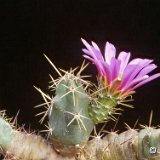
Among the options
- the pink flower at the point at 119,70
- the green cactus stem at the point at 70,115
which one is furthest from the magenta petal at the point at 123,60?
the green cactus stem at the point at 70,115

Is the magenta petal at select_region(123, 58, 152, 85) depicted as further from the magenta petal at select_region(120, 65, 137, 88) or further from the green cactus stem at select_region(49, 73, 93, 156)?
the green cactus stem at select_region(49, 73, 93, 156)

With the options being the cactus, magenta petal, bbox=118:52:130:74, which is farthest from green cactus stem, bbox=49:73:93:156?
magenta petal, bbox=118:52:130:74

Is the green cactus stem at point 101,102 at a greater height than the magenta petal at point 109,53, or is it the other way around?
the magenta petal at point 109,53

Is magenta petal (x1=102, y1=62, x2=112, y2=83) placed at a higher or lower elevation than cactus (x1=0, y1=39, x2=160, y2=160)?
higher

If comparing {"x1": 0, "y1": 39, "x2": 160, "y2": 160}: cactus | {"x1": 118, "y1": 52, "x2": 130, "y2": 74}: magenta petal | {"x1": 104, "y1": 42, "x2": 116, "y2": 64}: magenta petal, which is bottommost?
{"x1": 0, "y1": 39, "x2": 160, "y2": 160}: cactus

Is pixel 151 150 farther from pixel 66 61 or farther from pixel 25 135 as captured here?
pixel 66 61

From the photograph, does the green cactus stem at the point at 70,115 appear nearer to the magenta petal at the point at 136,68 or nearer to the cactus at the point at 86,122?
the cactus at the point at 86,122

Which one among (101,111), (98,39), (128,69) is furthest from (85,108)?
(98,39)

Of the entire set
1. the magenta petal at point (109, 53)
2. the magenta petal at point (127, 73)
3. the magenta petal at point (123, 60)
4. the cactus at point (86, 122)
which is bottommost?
the cactus at point (86, 122)

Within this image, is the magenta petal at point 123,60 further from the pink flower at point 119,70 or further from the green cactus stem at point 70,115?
the green cactus stem at point 70,115
